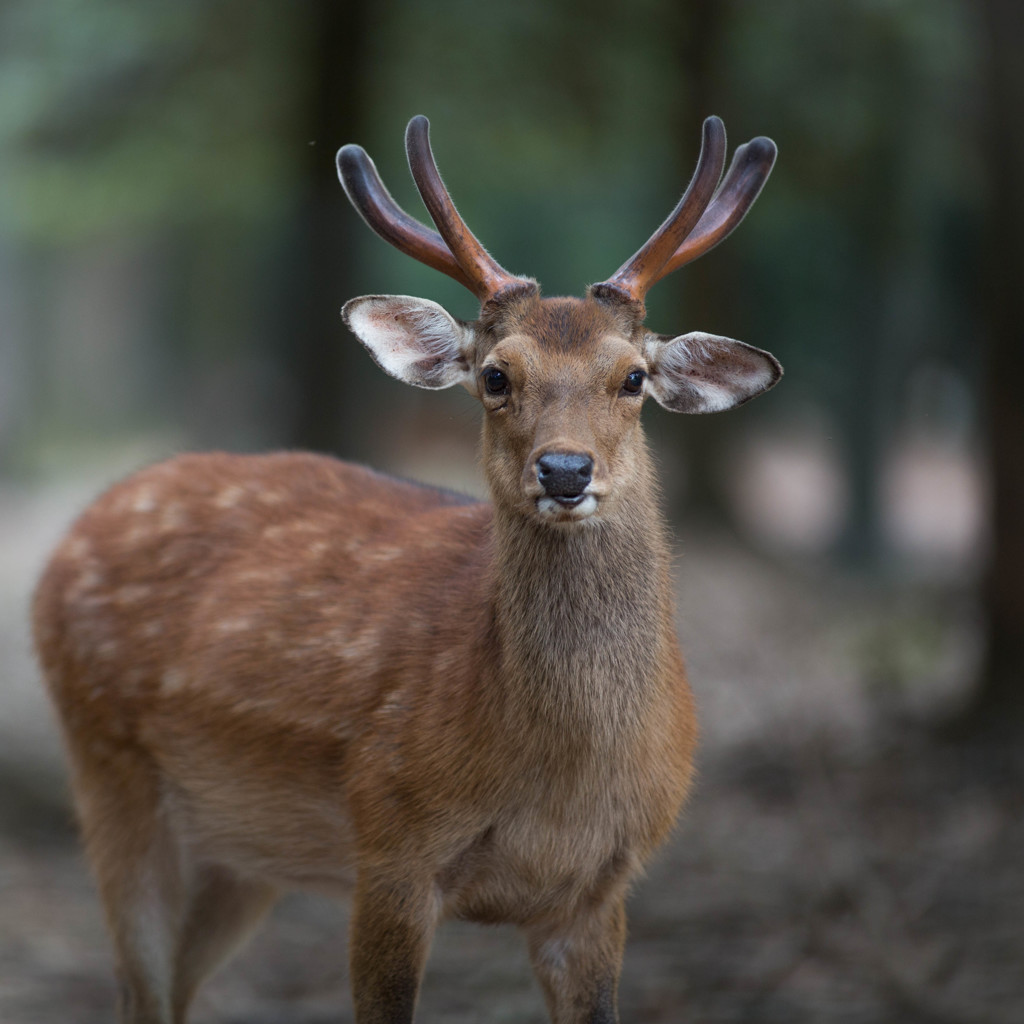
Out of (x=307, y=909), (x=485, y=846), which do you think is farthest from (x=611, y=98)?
(x=485, y=846)

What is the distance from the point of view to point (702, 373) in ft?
13.3

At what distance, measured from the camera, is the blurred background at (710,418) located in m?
6.33

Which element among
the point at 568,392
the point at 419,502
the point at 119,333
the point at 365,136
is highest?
the point at 365,136

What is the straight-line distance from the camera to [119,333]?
1110 inches

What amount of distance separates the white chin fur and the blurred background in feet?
9.78

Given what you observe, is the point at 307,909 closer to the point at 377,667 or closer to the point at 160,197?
the point at 377,667

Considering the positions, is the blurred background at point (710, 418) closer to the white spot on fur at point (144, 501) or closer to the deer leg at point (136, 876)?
the deer leg at point (136, 876)

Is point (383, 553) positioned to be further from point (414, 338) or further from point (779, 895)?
point (779, 895)

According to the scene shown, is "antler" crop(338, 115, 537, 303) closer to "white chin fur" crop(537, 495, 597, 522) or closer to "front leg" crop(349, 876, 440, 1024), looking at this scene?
"white chin fur" crop(537, 495, 597, 522)

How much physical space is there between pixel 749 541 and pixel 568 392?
11.9 metres

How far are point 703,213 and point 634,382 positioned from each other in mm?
519

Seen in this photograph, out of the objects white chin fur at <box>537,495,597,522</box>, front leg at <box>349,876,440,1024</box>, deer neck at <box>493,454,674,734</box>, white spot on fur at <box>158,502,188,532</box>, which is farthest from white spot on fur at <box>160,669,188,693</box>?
white chin fur at <box>537,495,597,522</box>

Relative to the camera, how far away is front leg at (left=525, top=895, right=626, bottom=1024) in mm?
4109

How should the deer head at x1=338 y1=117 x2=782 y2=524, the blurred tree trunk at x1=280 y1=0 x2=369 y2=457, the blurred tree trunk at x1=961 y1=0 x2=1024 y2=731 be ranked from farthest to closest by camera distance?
the blurred tree trunk at x1=280 y1=0 x2=369 y2=457
the blurred tree trunk at x1=961 y1=0 x2=1024 y2=731
the deer head at x1=338 y1=117 x2=782 y2=524
